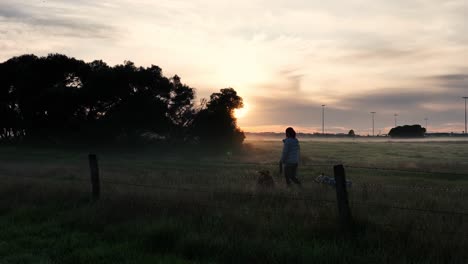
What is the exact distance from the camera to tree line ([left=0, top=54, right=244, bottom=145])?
45000 mm

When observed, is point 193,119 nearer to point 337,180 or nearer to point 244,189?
point 244,189

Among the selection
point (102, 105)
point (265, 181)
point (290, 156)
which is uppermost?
point (102, 105)

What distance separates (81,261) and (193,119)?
4378 centimetres

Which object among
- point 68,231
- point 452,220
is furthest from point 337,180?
point 68,231

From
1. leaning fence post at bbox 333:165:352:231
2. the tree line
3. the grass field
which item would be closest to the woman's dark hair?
the grass field

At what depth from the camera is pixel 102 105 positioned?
4672 centimetres

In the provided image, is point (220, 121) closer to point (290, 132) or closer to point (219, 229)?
point (290, 132)

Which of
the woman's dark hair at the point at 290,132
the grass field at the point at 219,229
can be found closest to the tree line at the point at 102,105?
the woman's dark hair at the point at 290,132

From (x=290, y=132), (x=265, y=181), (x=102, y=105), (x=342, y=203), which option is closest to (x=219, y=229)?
(x=342, y=203)

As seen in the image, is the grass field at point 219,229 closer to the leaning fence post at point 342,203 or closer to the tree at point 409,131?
the leaning fence post at point 342,203

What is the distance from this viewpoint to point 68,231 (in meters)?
8.10

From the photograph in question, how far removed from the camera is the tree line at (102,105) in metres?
45.0

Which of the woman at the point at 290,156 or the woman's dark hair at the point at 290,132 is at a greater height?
the woman's dark hair at the point at 290,132

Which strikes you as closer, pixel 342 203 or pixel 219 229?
pixel 342 203
